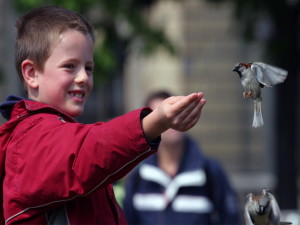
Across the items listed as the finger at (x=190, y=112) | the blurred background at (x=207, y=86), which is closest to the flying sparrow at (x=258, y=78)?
the finger at (x=190, y=112)

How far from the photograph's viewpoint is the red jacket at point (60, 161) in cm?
237

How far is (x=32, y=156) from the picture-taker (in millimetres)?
2475

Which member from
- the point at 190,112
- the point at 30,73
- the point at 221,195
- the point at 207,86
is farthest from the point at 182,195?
the point at 207,86

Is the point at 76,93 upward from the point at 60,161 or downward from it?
upward

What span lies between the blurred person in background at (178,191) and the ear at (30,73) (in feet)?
9.40

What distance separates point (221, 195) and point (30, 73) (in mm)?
3114

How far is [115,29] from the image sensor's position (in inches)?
383

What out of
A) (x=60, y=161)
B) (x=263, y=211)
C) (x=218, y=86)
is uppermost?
(x=60, y=161)

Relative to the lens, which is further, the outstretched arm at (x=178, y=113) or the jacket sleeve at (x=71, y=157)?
the jacket sleeve at (x=71, y=157)

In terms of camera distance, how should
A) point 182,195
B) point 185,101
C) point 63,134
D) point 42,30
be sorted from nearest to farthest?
point 185,101 < point 63,134 < point 42,30 < point 182,195

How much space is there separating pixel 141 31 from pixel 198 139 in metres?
5.69

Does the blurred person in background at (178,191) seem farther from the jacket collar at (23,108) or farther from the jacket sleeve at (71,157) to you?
the jacket sleeve at (71,157)

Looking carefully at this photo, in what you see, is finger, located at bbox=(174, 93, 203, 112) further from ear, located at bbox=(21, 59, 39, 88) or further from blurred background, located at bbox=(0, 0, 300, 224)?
blurred background, located at bbox=(0, 0, 300, 224)

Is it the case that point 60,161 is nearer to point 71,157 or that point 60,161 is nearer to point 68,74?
point 71,157
